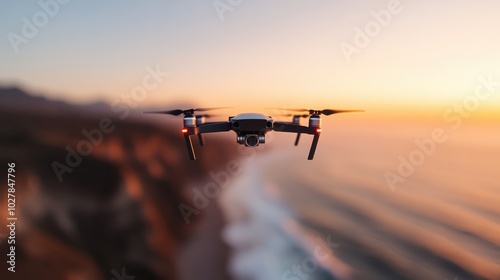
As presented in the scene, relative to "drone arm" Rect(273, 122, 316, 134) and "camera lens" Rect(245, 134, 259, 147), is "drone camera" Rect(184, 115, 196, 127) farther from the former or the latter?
"drone arm" Rect(273, 122, 316, 134)

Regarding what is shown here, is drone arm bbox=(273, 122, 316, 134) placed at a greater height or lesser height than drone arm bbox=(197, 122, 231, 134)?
lesser

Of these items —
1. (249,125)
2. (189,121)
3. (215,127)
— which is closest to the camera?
(249,125)

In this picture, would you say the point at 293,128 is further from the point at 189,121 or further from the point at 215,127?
the point at 189,121

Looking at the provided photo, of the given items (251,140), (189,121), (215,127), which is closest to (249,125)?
(251,140)

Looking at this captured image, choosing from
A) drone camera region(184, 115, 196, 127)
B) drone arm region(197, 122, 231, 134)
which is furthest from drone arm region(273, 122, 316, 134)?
drone camera region(184, 115, 196, 127)

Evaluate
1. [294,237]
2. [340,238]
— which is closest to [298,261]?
[294,237]

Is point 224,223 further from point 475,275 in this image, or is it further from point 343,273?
point 475,275

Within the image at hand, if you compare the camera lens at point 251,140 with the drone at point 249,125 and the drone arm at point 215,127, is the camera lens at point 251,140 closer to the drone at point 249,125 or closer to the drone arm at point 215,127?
the drone at point 249,125

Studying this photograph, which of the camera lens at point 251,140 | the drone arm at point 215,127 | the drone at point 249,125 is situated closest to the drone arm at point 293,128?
the drone at point 249,125
